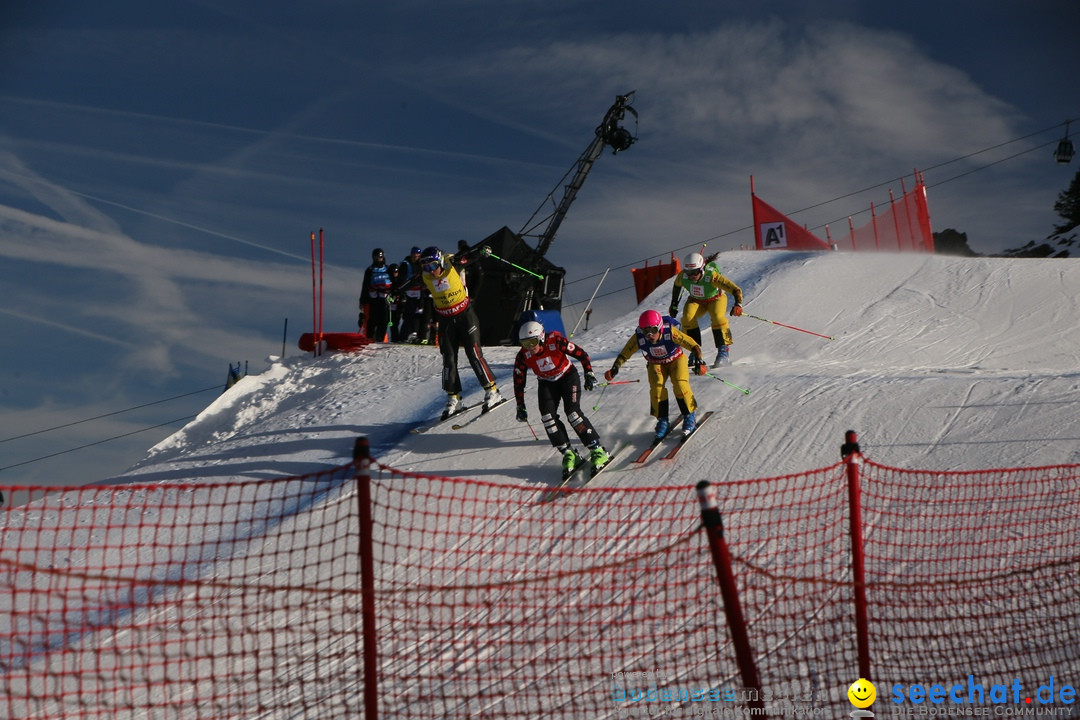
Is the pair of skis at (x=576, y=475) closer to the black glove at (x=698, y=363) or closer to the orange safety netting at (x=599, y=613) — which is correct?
the orange safety netting at (x=599, y=613)

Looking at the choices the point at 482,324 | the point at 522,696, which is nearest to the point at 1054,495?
the point at 522,696

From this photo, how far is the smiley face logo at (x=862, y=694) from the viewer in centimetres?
409

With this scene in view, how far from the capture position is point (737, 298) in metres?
10.5

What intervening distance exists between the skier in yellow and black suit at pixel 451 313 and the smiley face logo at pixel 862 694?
6.24 m

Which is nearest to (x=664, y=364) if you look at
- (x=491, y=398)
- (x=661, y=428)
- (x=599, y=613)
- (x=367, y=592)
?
(x=661, y=428)

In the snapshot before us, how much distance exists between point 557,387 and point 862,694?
4519 mm

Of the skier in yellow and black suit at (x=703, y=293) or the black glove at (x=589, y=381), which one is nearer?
the black glove at (x=589, y=381)

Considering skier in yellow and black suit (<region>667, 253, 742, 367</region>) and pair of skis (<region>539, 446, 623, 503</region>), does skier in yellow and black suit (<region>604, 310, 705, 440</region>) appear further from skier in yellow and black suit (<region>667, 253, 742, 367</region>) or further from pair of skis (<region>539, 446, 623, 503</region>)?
skier in yellow and black suit (<region>667, 253, 742, 367</region>)

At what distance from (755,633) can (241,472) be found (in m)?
6.51

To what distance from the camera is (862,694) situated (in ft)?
13.4

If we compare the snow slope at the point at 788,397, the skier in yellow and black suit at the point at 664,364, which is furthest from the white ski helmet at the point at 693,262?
the skier in yellow and black suit at the point at 664,364

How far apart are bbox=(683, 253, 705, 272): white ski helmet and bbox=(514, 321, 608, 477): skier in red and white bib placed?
273cm

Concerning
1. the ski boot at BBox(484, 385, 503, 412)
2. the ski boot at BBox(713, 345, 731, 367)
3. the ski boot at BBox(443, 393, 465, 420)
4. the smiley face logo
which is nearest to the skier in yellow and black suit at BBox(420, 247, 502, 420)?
the ski boot at BBox(484, 385, 503, 412)

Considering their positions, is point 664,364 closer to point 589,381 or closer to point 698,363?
point 589,381
